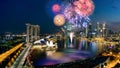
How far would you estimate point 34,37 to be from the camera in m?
138

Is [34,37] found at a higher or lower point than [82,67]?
higher

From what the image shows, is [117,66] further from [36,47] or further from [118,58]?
[36,47]

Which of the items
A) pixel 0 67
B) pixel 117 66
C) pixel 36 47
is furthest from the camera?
pixel 36 47

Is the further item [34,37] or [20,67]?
[34,37]

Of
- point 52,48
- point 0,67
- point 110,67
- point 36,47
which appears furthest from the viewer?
point 52,48

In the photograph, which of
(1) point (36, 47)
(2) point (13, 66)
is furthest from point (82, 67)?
(1) point (36, 47)

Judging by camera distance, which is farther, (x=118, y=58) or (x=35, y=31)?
(x=35, y=31)

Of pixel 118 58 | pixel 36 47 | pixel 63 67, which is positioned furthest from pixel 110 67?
pixel 36 47

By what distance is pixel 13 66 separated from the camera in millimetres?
28172

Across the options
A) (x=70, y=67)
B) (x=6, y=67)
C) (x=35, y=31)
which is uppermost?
(x=35, y=31)

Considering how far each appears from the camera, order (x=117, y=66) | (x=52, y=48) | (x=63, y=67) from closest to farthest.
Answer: (x=117, y=66) → (x=63, y=67) → (x=52, y=48)

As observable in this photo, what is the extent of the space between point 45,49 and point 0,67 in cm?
10597

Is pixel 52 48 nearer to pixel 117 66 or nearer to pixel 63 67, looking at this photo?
pixel 63 67

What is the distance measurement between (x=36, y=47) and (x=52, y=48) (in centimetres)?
1432
